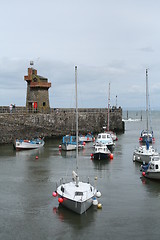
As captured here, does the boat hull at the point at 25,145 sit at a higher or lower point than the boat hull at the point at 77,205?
higher

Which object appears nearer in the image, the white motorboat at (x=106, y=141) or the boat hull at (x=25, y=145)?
the white motorboat at (x=106, y=141)

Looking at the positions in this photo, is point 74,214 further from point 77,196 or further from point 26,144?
point 26,144

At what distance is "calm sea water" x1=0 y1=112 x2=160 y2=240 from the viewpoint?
62.2ft

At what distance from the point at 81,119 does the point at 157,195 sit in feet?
172

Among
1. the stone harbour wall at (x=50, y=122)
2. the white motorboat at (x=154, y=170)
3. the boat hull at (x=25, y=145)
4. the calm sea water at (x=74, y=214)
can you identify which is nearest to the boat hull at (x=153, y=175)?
the white motorboat at (x=154, y=170)

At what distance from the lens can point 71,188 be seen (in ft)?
71.9

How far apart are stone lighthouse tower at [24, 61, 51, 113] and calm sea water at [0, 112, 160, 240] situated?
32.7 metres

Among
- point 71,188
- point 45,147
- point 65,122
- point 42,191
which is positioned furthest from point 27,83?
point 71,188

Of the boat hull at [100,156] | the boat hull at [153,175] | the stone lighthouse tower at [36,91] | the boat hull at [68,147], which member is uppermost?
the stone lighthouse tower at [36,91]

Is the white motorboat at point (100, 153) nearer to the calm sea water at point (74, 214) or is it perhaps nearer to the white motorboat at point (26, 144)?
the calm sea water at point (74, 214)

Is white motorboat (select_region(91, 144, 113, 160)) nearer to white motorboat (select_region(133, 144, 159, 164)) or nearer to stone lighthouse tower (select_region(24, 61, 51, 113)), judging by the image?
white motorboat (select_region(133, 144, 159, 164))

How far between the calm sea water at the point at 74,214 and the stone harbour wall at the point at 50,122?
2173cm

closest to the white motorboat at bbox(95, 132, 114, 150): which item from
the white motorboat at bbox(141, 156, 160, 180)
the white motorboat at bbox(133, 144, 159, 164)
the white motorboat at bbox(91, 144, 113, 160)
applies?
the white motorboat at bbox(91, 144, 113, 160)

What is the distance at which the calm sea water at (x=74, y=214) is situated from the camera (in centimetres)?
1897
